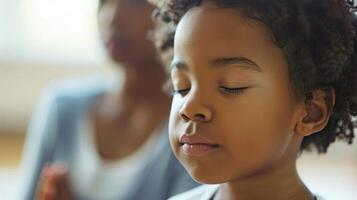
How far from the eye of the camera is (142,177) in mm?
991

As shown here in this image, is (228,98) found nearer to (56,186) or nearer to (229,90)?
(229,90)

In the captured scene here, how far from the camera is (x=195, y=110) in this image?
51 centimetres

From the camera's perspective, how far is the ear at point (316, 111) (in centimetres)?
55

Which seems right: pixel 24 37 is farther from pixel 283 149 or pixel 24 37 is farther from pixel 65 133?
pixel 283 149

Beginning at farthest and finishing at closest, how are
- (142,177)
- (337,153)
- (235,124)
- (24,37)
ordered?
(24,37)
(337,153)
(142,177)
(235,124)

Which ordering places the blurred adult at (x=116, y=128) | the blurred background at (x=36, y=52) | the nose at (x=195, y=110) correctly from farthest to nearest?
the blurred background at (x=36, y=52) → the blurred adult at (x=116, y=128) → the nose at (x=195, y=110)

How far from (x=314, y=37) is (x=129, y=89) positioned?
57 centimetres

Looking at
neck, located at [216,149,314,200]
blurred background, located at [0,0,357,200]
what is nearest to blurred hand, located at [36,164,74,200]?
neck, located at [216,149,314,200]

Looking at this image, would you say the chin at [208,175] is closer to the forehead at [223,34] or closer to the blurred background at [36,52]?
the forehead at [223,34]

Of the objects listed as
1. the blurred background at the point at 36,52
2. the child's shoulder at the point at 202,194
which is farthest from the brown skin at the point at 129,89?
the blurred background at the point at 36,52

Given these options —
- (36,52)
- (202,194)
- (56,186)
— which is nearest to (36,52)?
(36,52)

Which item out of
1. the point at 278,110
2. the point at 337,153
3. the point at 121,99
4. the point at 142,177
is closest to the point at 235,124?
the point at 278,110

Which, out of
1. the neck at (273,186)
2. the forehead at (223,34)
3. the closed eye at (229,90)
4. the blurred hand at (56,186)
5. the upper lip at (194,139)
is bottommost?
the blurred hand at (56,186)

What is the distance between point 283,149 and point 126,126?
21.4 inches
